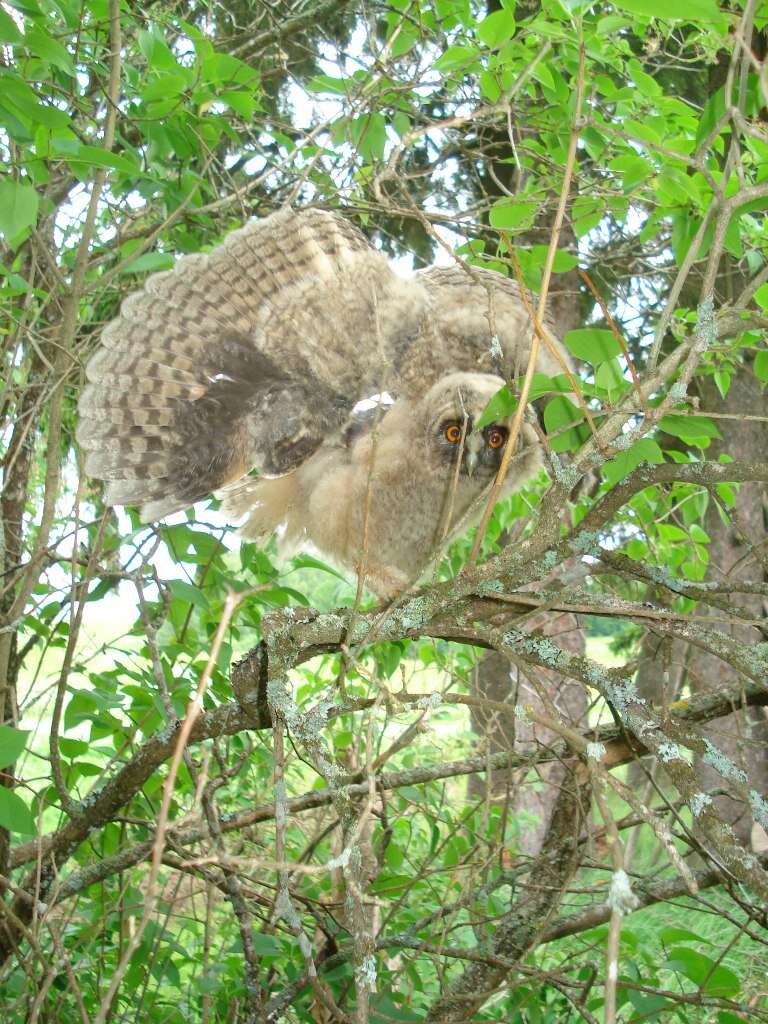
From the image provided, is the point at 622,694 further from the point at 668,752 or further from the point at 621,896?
the point at 621,896

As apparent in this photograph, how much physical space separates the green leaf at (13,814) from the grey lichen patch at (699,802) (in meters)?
1.13

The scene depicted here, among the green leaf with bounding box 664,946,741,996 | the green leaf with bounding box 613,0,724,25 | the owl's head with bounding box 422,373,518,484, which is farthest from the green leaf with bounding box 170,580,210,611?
the green leaf with bounding box 613,0,724,25

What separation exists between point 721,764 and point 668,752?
0.52 ft

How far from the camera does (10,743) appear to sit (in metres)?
1.59

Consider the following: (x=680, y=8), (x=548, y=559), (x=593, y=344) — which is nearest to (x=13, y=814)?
(x=548, y=559)

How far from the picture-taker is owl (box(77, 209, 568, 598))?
10.5 ft

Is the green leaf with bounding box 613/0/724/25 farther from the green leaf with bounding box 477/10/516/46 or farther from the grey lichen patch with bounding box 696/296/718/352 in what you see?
the green leaf with bounding box 477/10/516/46

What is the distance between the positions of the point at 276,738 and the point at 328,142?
77.9 inches

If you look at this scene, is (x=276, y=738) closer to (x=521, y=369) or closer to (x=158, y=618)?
(x=158, y=618)

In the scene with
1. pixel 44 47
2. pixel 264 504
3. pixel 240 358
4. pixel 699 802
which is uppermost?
pixel 44 47

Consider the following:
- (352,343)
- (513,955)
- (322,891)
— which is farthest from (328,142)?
(322,891)

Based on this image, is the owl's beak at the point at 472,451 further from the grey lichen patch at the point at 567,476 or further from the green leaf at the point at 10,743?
the green leaf at the point at 10,743

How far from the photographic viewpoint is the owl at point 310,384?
3.20m

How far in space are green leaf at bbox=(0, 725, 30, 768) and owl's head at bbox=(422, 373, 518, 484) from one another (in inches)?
71.1
